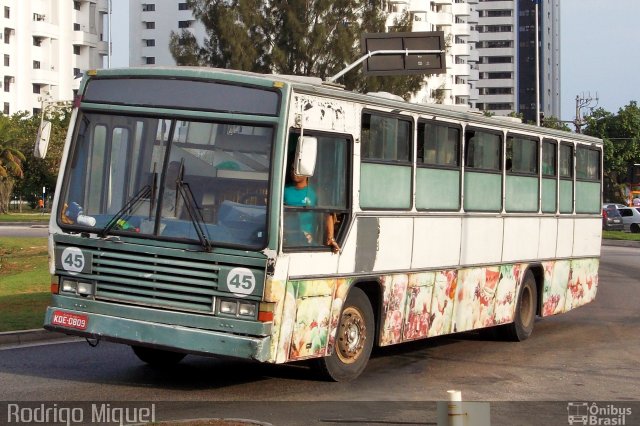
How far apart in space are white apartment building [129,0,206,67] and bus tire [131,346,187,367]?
126 metres

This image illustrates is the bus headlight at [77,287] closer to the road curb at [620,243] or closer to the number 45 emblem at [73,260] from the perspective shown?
the number 45 emblem at [73,260]

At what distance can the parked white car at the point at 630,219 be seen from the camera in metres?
71.1

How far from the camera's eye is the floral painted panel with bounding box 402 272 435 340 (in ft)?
43.4

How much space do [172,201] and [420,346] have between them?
5751 millimetres

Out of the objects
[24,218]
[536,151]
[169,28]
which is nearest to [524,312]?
[536,151]

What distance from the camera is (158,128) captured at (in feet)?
36.7

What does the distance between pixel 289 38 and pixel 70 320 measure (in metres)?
51.0

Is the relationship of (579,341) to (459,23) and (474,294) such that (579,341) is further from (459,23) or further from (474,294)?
(459,23)

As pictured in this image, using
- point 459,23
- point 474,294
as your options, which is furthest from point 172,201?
point 459,23

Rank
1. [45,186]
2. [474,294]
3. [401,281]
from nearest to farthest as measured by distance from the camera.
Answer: [401,281], [474,294], [45,186]

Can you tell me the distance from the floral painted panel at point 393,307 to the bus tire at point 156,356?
2.16 meters

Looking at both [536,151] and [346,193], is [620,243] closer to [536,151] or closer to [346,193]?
[536,151]

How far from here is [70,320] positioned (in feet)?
36.6

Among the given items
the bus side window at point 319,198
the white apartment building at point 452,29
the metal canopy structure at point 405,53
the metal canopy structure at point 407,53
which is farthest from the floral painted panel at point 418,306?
the white apartment building at point 452,29
